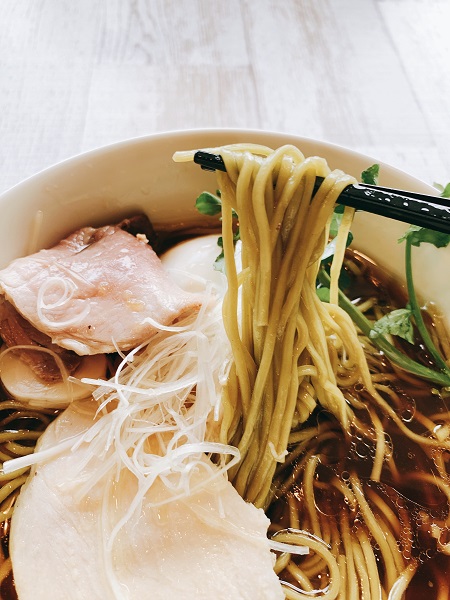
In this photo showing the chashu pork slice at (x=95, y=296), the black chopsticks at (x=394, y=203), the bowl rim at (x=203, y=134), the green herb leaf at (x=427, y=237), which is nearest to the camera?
the black chopsticks at (x=394, y=203)

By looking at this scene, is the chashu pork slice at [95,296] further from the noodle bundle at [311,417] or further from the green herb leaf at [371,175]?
the green herb leaf at [371,175]

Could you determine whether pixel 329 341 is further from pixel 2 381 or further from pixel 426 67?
pixel 426 67

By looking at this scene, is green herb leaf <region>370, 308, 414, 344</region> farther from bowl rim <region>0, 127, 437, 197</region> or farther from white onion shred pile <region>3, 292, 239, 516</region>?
white onion shred pile <region>3, 292, 239, 516</region>

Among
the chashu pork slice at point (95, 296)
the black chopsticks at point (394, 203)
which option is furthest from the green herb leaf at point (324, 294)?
the black chopsticks at point (394, 203)

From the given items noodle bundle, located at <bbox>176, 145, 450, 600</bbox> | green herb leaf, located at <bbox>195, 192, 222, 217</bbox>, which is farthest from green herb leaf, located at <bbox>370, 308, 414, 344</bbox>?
green herb leaf, located at <bbox>195, 192, 222, 217</bbox>

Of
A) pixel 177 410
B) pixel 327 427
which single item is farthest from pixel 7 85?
pixel 327 427

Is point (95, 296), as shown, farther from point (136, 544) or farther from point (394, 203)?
point (394, 203)
